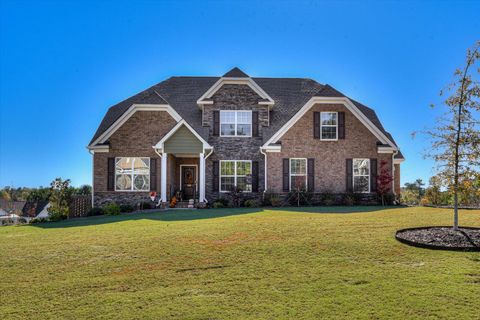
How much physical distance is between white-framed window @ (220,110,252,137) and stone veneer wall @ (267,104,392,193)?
2.49m

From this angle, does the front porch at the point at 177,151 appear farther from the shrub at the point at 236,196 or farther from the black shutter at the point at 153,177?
the shrub at the point at 236,196

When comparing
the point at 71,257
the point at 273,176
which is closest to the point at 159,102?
the point at 273,176

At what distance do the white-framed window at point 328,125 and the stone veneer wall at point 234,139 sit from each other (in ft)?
11.1

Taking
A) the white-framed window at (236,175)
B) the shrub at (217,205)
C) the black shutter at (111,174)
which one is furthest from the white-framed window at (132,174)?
the white-framed window at (236,175)

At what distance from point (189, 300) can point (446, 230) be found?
26.7ft

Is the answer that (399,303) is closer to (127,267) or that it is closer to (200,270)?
(200,270)

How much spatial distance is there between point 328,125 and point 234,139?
560 cm

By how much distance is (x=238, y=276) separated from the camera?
7.61 meters

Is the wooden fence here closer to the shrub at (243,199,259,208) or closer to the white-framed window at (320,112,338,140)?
the shrub at (243,199,259,208)

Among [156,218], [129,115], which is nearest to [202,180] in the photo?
[129,115]

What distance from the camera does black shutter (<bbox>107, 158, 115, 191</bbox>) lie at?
74.5ft

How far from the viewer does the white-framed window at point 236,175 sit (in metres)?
23.2

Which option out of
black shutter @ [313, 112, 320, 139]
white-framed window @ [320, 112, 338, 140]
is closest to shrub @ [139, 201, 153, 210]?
black shutter @ [313, 112, 320, 139]

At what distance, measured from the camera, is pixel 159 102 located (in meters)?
23.0
